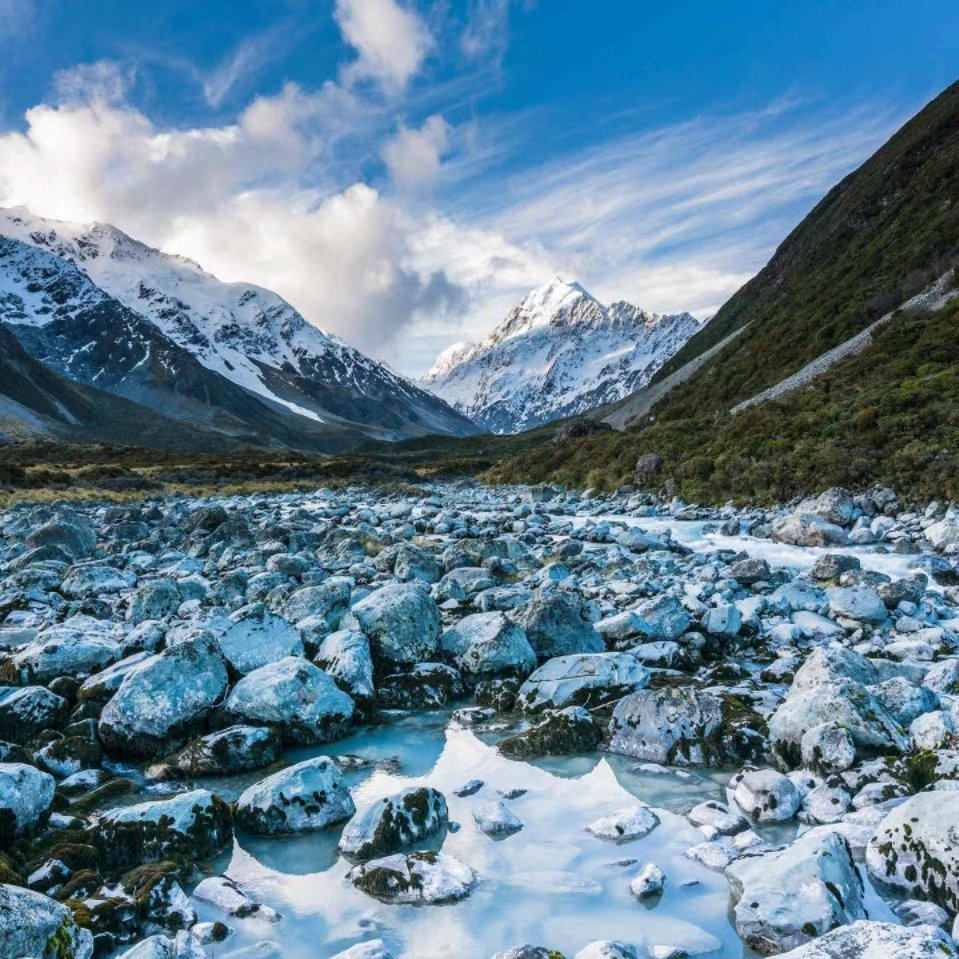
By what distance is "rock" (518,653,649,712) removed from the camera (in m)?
7.69

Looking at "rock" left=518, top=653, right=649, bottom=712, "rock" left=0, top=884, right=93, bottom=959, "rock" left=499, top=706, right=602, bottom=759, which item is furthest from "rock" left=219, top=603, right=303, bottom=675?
"rock" left=0, top=884, right=93, bottom=959

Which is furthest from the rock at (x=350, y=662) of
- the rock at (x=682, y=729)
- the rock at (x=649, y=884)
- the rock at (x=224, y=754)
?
the rock at (x=649, y=884)

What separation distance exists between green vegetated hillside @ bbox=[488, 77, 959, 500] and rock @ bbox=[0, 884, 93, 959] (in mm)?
18480

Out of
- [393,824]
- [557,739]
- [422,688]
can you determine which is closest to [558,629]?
[422,688]

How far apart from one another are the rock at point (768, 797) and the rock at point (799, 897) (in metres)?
0.94

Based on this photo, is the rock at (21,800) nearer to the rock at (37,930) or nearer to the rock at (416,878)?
the rock at (37,930)

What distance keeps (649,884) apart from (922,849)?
161 cm

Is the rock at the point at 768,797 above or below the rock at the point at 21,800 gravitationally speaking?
below

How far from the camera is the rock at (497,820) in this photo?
17.5 feet

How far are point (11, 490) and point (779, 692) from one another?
146ft

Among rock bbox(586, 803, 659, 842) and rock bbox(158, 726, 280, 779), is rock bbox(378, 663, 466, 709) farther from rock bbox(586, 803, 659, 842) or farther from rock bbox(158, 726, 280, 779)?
rock bbox(586, 803, 659, 842)

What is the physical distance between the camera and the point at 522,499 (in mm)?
34094

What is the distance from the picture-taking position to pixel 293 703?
7.13m

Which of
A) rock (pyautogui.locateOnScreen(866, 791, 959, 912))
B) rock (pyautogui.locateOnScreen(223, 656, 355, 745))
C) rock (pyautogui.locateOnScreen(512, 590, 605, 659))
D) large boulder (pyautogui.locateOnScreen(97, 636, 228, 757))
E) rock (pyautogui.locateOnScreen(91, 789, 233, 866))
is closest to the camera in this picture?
rock (pyautogui.locateOnScreen(866, 791, 959, 912))
